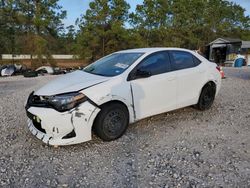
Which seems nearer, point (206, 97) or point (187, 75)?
point (187, 75)

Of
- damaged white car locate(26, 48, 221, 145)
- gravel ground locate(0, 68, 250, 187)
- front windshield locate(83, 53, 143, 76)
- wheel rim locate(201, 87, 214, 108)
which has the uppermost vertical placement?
front windshield locate(83, 53, 143, 76)

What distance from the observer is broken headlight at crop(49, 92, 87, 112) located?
384 centimetres

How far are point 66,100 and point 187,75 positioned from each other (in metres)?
2.58

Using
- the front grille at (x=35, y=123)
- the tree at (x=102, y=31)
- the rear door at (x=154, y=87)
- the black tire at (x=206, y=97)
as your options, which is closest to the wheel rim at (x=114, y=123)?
the rear door at (x=154, y=87)

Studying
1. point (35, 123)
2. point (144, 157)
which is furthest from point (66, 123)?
point (144, 157)

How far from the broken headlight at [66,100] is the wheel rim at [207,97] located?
3.00 metres

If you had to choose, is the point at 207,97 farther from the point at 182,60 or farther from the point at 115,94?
the point at 115,94

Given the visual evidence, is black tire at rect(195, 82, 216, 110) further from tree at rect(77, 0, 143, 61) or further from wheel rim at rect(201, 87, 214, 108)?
tree at rect(77, 0, 143, 61)

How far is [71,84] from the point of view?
419cm

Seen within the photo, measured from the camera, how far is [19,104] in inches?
278

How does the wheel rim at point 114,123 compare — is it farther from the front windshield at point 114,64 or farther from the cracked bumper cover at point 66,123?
the front windshield at point 114,64

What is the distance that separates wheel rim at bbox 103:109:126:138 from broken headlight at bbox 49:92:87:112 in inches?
20.1

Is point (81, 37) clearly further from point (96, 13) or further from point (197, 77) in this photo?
point (197, 77)

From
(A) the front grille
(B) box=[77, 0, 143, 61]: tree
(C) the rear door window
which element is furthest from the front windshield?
(B) box=[77, 0, 143, 61]: tree
